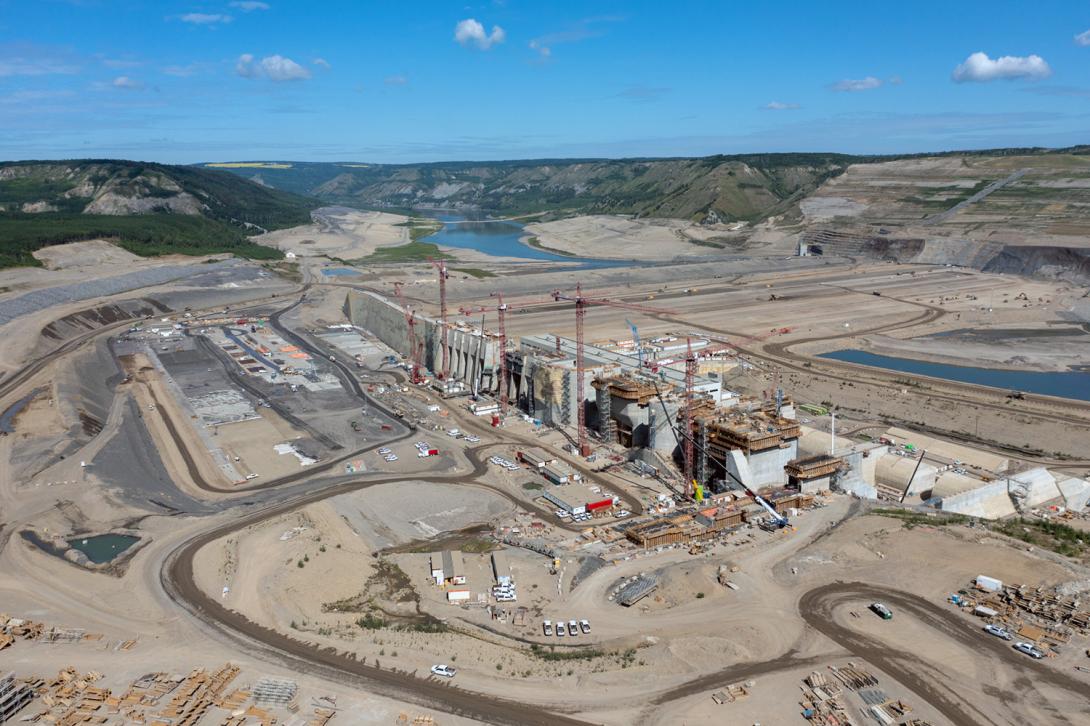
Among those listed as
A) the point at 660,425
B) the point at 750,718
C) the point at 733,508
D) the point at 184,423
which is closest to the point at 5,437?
the point at 184,423

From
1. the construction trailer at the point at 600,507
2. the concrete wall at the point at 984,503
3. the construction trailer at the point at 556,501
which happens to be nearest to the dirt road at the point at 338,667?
the construction trailer at the point at 556,501

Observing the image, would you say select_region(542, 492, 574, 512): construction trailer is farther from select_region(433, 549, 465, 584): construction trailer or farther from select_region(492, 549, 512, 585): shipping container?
select_region(433, 549, 465, 584): construction trailer

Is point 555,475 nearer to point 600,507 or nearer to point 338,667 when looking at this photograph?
point 600,507

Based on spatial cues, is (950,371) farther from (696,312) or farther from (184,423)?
(184,423)

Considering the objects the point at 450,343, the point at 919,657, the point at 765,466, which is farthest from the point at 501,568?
the point at 450,343

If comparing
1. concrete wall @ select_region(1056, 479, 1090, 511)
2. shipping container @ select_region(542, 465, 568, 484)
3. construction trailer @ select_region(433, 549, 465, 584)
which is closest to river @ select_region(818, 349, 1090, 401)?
concrete wall @ select_region(1056, 479, 1090, 511)

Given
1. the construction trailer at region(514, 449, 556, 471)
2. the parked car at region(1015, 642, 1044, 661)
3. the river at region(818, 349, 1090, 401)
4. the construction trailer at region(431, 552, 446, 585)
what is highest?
the parked car at region(1015, 642, 1044, 661)

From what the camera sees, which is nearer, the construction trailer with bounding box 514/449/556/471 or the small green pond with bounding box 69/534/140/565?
the small green pond with bounding box 69/534/140/565
